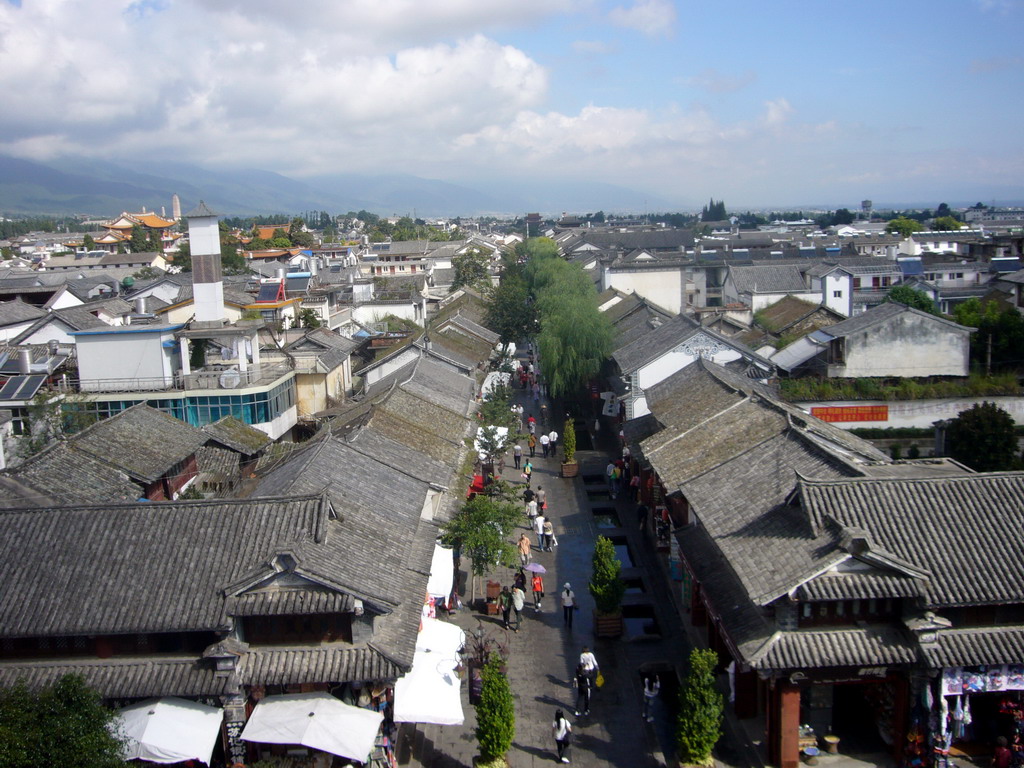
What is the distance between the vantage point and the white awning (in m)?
17.4

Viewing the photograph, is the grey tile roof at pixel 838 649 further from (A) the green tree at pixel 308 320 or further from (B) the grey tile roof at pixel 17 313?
(B) the grey tile roof at pixel 17 313

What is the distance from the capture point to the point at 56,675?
12.9 meters

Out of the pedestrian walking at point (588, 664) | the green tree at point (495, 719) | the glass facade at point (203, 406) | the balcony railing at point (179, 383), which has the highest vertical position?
the balcony railing at point (179, 383)

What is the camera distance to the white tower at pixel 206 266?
31766 mm

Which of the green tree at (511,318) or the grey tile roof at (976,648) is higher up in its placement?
the green tree at (511,318)

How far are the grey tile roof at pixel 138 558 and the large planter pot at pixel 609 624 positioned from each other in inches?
258

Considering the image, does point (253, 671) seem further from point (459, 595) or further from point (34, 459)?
point (34, 459)

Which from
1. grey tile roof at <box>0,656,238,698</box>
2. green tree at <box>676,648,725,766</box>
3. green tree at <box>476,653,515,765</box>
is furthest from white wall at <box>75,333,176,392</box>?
green tree at <box>676,648,725,766</box>

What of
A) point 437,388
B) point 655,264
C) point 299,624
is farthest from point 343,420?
point 655,264

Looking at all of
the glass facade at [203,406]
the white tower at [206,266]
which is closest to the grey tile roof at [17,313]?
the white tower at [206,266]

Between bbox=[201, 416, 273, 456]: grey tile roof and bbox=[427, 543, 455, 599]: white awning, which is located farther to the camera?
bbox=[201, 416, 273, 456]: grey tile roof

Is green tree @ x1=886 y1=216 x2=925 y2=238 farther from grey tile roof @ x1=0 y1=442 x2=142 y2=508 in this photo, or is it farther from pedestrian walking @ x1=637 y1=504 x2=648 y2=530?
grey tile roof @ x1=0 y1=442 x2=142 y2=508

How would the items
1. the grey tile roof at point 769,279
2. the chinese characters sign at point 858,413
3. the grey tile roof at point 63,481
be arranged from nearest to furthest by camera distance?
1. the grey tile roof at point 63,481
2. the chinese characters sign at point 858,413
3. the grey tile roof at point 769,279

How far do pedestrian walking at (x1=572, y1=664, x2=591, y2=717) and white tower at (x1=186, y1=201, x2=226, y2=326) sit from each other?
21049 mm
